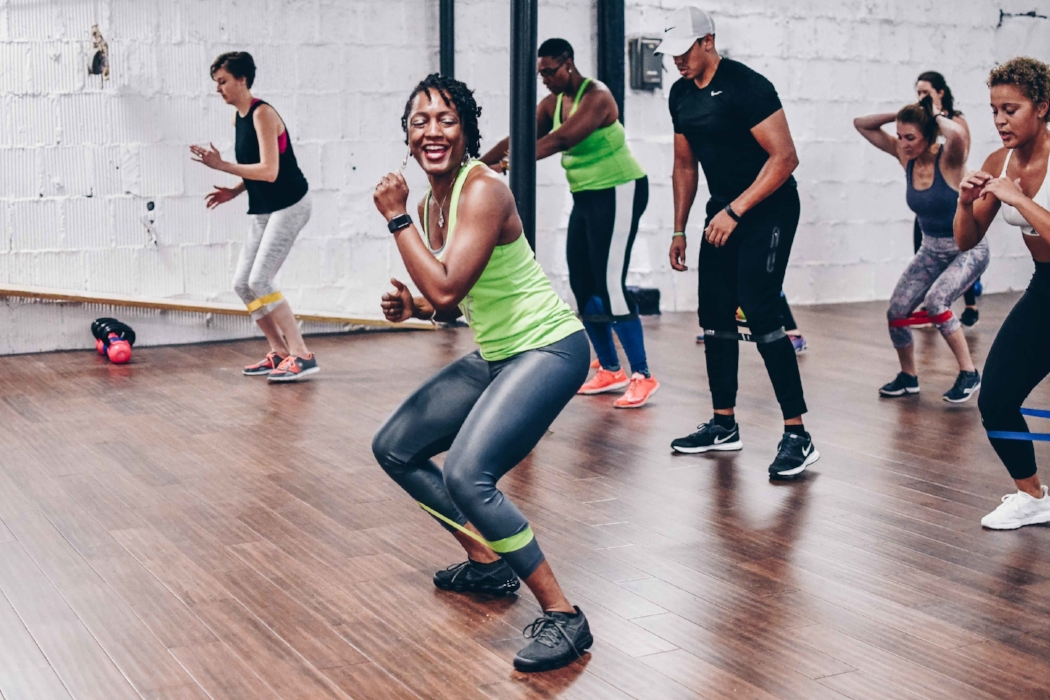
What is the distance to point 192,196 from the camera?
686cm

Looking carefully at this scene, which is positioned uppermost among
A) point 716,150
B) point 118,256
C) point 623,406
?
point 716,150

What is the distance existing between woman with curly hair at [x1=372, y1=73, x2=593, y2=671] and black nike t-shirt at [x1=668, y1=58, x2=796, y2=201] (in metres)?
1.49

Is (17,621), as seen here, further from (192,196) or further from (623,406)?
(192,196)

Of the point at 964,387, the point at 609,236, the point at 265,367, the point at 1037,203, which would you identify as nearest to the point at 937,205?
the point at 964,387

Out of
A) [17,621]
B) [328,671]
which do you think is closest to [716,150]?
[328,671]

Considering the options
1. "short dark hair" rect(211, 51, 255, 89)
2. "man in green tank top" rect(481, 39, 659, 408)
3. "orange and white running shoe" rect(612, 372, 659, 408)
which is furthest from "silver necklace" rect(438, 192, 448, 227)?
"short dark hair" rect(211, 51, 255, 89)

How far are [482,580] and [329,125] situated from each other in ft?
15.5

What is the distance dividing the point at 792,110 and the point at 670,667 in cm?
666

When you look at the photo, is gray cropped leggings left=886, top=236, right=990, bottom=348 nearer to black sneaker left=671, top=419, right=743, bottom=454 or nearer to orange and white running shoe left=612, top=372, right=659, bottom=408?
orange and white running shoe left=612, top=372, right=659, bottom=408

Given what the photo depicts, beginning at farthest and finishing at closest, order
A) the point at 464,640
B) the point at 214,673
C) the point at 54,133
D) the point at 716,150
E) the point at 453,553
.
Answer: the point at 54,133
the point at 716,150
the point at 453,553
the point at 464,640
the point at 214,673

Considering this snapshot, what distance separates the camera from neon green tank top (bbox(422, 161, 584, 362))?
273cm

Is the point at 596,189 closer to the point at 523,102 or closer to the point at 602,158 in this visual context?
the point at 602,158

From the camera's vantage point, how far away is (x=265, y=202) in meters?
5.78

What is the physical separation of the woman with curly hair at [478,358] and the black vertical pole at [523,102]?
5.80 feet
